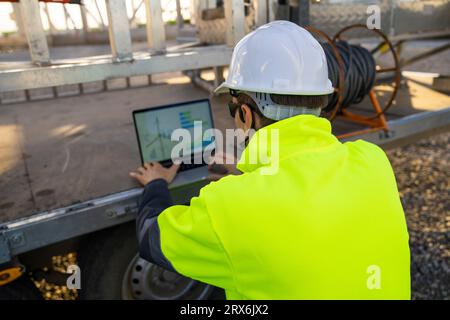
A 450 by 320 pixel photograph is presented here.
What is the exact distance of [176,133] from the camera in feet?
7.83

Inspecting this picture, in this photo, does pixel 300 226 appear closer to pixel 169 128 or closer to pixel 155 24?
pixel 169 128

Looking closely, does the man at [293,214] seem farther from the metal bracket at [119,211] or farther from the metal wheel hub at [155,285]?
the metal wheel hub at [155,285]

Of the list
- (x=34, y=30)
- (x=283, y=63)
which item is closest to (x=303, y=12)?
(x=283, y=63)

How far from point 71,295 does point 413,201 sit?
3.47 m

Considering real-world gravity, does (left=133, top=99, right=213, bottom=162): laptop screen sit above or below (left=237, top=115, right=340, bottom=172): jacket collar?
below

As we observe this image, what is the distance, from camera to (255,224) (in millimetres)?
1108

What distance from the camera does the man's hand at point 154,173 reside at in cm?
206

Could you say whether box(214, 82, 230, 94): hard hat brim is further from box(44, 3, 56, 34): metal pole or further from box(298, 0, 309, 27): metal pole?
box(44, 3, 56, 34): metal pole

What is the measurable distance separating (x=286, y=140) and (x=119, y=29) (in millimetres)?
1251

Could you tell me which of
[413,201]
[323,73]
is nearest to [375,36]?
[413,201]

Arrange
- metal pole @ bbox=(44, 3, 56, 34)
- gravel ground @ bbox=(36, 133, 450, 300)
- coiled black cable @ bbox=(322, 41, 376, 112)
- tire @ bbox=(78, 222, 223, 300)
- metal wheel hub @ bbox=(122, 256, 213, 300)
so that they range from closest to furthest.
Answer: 1. tire @ bbox=(78, 222, 223, 300)
2. metal wheel hub @ bbox=(122, 256, 213, 300)
3. coiled black cable @ bbox=(322, 41, 376, 112)
4. gravel ground @ bbox=(36, 133, 450, 300)
5. metal pole @ bbox=(44, 3, 56, 34)

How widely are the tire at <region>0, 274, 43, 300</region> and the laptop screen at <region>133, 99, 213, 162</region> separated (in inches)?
37.8

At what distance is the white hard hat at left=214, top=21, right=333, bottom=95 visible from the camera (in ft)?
4.57

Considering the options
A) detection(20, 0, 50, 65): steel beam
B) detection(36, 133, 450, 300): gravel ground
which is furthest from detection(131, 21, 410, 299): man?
detection(36, 133, 450, 300): gravel ground
